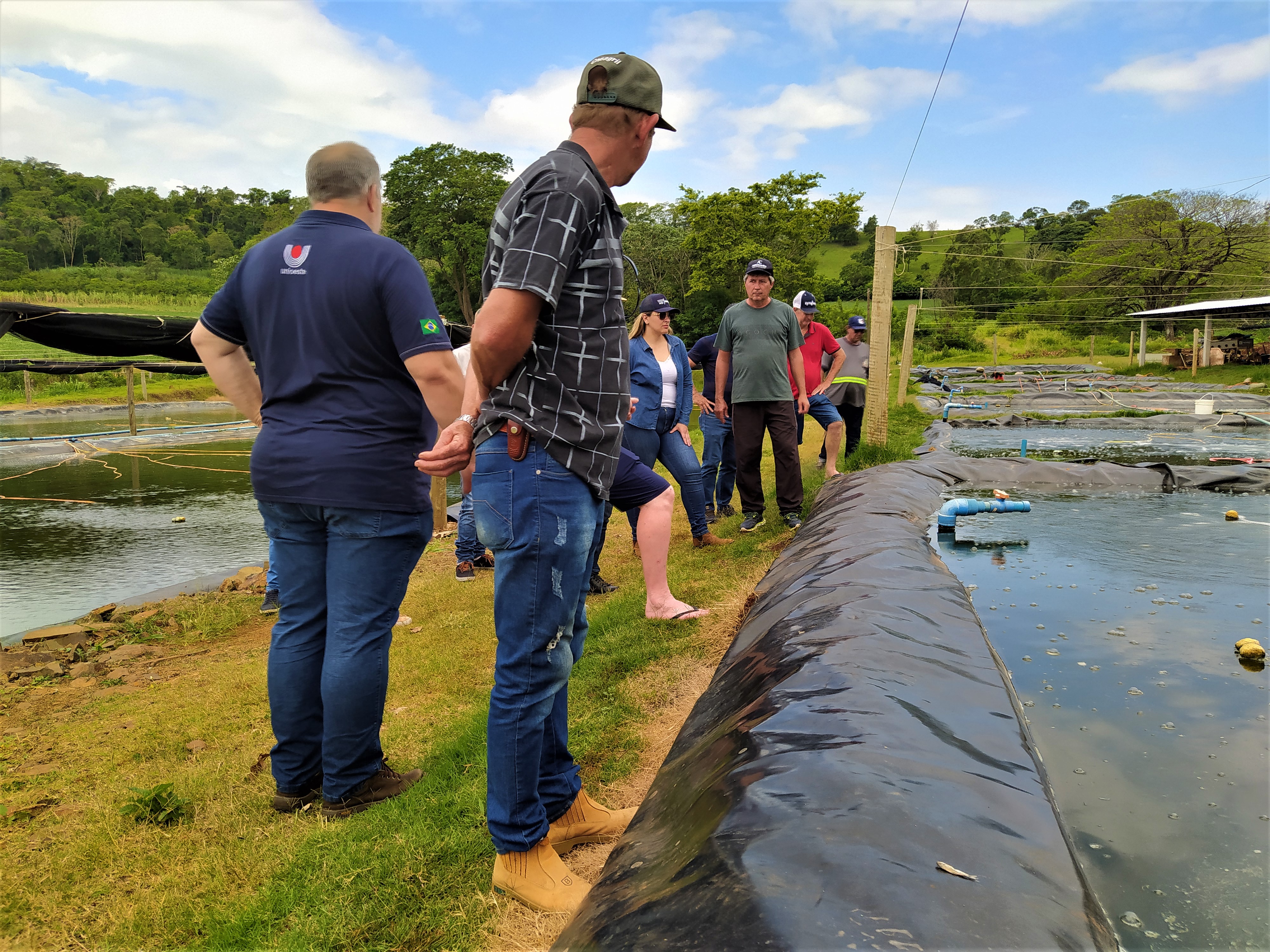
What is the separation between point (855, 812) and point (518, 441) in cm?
98

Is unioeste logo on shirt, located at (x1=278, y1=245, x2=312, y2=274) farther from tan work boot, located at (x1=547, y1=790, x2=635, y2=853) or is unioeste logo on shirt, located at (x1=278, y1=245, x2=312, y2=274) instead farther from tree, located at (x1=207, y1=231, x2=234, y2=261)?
tree, located at (x1=207, y1=231, x2=234, y2=261)

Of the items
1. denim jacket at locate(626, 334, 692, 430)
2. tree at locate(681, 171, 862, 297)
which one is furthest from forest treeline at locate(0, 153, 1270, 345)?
denim jacket at locate(626, 334, 692, 430)

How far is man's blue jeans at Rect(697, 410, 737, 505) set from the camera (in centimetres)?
622

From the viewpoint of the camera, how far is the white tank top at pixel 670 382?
17.3ft

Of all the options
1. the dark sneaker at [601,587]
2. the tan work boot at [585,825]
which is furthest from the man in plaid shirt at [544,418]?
the dark sneaker at [601,587]

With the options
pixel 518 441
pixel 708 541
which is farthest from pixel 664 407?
pixel 518 441

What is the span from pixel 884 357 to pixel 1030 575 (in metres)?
4.26

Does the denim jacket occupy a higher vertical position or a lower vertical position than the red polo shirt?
lower

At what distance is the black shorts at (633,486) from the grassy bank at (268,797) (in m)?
0.80

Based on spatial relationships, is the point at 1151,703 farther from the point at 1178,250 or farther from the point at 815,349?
the point at 1178,250

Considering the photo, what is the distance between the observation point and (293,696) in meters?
2.18

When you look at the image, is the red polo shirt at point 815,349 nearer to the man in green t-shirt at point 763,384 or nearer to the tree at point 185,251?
Result: the man in green t-shirt at point 763,384

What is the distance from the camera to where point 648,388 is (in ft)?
16.8

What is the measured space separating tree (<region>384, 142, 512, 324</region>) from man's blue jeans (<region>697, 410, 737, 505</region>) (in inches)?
1680
